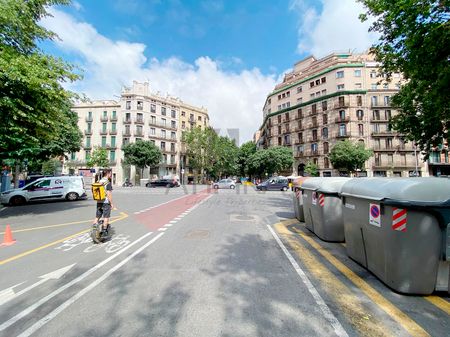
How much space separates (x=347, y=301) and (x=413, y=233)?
1.35 metres

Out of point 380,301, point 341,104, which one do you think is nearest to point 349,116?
point 341,104

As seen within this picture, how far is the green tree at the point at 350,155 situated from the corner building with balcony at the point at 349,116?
5.57m

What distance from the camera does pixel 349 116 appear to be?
134 ft

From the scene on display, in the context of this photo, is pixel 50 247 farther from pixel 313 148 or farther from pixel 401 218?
pixel 313 148

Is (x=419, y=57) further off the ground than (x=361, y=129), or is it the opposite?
(x=361, y=129)

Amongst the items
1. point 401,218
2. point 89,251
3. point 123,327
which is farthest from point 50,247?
point 401,218

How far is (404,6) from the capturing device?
684 cm

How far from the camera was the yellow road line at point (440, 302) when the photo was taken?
293 cm

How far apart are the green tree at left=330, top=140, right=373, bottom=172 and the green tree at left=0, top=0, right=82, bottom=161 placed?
35.9 m

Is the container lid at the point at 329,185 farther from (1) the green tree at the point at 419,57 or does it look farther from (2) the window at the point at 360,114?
(2) the window at the point at 360,114

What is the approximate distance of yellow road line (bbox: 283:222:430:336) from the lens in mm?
2533

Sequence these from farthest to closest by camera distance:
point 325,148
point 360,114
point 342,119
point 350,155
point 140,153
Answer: point 140,153 → point 325,148 → point 342,119 → point 360,114 → point 350,155

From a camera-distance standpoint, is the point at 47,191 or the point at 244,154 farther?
the point at 244,154

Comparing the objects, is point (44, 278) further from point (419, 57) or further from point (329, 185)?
point (419, 57)
